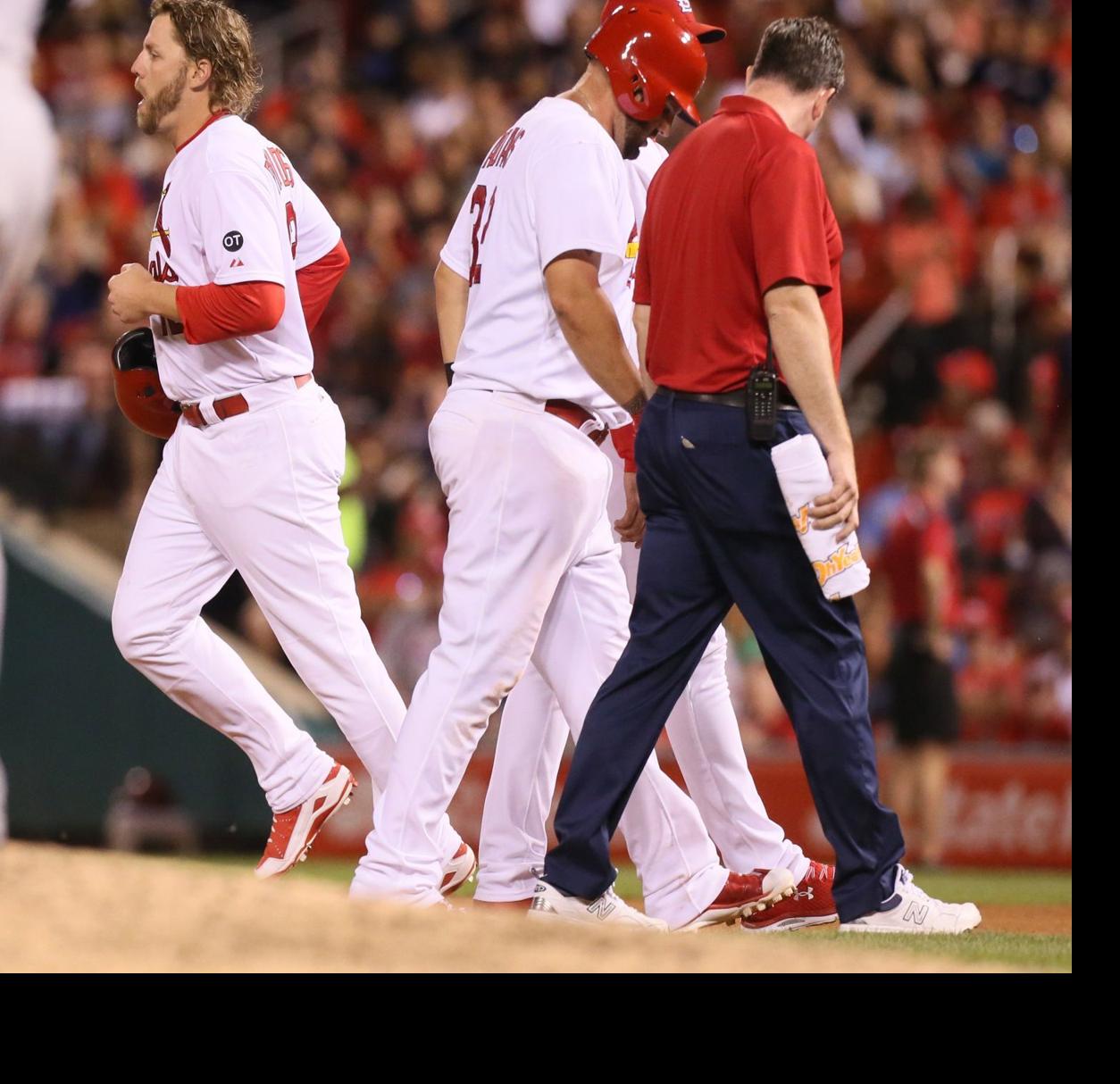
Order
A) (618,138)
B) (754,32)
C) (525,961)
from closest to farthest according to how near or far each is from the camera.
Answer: (525,961)
(618,138)
(754,32)

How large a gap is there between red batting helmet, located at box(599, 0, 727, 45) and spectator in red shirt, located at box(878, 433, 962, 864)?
5.83 metres

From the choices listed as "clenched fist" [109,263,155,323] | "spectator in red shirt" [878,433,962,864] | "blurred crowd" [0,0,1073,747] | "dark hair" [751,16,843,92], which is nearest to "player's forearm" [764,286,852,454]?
"dark hair" [751,16,843,92]

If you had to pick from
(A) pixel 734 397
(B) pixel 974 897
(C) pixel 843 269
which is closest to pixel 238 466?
(A) pixel 734 397

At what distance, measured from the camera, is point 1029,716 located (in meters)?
11.8

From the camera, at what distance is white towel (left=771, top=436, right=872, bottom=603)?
464cm

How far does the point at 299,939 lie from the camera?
13.6 feet

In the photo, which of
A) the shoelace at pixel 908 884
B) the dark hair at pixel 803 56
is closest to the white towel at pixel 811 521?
the shoelace at pixel 908 884

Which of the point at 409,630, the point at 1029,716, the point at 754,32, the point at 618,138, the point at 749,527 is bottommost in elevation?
the point at 1029,716

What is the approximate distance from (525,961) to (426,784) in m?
1.05

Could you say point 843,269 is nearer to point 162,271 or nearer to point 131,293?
point 162,271

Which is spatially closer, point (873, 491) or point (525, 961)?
point (525, 961)

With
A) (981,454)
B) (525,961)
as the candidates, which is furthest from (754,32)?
(525,961)

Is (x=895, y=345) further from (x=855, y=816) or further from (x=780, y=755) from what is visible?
(x=855, y=816)

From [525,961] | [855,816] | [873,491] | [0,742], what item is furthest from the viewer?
[873,491]
